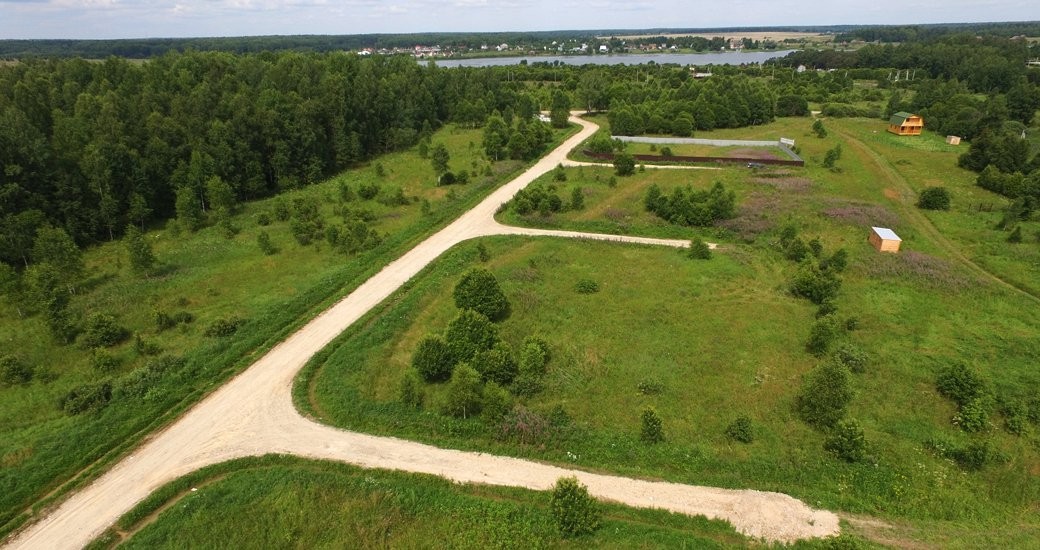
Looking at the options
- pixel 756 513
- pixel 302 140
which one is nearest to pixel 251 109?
pixel 302 140

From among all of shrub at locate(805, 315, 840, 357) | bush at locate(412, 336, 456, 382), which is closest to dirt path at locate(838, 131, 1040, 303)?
shrub at locate(805, 315, 840, 357)

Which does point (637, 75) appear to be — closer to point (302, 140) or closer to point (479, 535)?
point (302, 140)

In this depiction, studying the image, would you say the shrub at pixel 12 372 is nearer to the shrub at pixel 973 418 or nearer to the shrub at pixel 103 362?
the shrub at pixel 103 362

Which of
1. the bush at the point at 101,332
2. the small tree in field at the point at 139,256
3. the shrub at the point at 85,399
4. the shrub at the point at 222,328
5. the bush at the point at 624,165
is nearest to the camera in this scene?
the shrub at the point at 85,399

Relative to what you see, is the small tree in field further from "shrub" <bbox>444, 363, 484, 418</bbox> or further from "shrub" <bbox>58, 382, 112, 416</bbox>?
"shrub" <bbox>444, 363, 484, 418</bbox>

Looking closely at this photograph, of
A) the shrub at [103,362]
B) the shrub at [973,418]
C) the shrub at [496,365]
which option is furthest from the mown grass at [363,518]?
the shrub at [973,418]

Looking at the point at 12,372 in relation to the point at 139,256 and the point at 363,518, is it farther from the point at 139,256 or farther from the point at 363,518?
the point at 363,518
